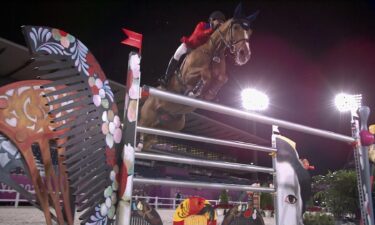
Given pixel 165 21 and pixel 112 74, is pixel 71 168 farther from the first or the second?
pixel 112 74

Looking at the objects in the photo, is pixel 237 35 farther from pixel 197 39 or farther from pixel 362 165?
pixel 362 165

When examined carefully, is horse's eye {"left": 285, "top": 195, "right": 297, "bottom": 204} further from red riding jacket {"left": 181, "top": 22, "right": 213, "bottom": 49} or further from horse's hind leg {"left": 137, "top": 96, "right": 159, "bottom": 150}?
red riding jacket {"left": 181, "top": 22, "right": 213, "bottom": 49}

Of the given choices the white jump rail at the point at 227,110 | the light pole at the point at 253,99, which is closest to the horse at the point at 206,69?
the white jump rail at the point at 227,110

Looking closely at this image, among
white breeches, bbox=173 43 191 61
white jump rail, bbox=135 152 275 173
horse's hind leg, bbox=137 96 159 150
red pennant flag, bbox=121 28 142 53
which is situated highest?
white breeches, bbox=173 43 191 61

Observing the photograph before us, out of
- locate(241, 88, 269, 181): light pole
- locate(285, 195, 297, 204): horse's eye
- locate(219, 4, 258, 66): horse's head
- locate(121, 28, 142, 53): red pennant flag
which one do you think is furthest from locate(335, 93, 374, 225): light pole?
locate(241, 88, 269, 181): light pole

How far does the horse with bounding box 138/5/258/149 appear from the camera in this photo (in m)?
3.42

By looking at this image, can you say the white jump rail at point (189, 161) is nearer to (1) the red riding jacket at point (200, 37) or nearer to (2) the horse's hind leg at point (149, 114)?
(2) the horse's hind leg at point (149, 114)

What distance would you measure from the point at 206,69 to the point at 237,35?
485mm

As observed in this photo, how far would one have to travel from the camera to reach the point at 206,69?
3480mm

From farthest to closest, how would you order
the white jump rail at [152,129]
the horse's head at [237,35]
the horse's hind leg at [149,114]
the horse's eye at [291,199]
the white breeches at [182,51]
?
the white breeches at [182,51]
the horse's hind leg at [149,114]
the horse's head at [237,35]
the horse's eye at [291,199]
the white jump rail at [152,129]

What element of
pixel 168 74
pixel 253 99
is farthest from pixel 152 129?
pixel 253 99

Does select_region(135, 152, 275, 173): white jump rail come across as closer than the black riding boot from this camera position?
Yes

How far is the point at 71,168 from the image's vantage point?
855mm

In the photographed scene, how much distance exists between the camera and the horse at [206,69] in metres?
3.42
